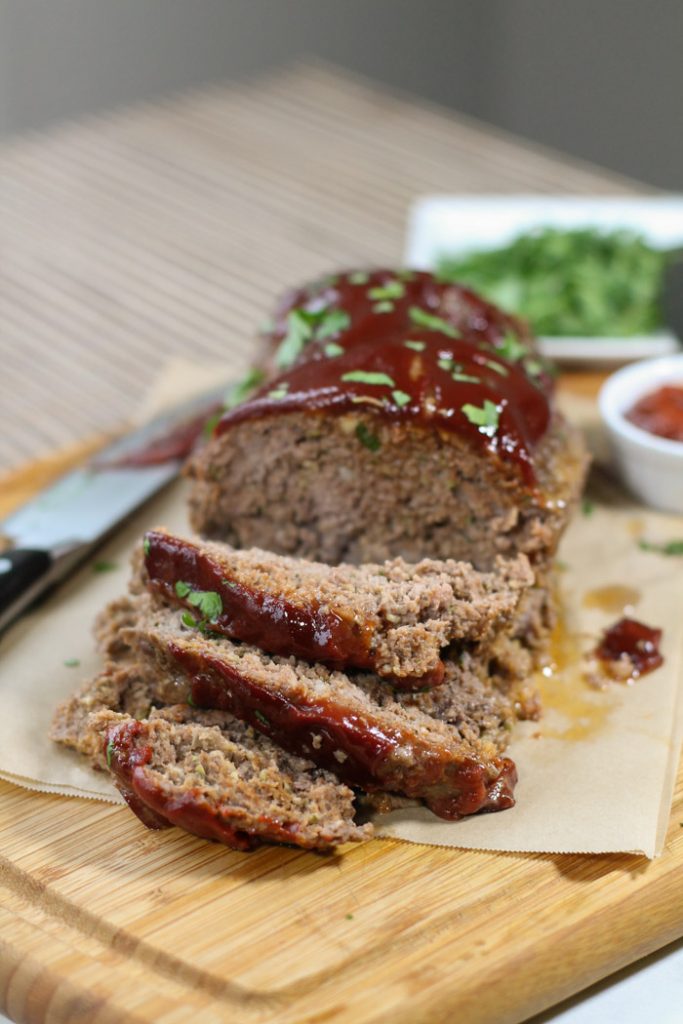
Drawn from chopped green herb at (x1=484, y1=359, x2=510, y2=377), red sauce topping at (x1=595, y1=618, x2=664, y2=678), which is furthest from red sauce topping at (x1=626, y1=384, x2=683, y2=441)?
red sauce topping at (x1=595, y1=618, x2=664, y2=678)

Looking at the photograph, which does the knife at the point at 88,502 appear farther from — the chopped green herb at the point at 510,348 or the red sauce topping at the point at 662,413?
the red sauce topping at the point at 662,413

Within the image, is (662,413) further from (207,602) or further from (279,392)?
(207,602)

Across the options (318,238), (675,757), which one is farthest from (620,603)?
(318,238)

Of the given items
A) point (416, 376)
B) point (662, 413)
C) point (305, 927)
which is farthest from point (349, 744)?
point (662, 413)

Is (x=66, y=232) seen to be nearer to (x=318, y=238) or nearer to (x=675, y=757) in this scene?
(x=318, y=238)

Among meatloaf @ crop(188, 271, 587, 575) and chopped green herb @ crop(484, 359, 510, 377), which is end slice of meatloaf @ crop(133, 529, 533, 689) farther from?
chopped green herb @ crop(484, 359, 510, 377)

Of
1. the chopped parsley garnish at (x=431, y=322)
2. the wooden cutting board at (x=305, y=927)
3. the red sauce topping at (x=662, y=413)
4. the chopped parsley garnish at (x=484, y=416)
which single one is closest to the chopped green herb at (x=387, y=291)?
the chopped parsley garnish at (x=431, y=322)
